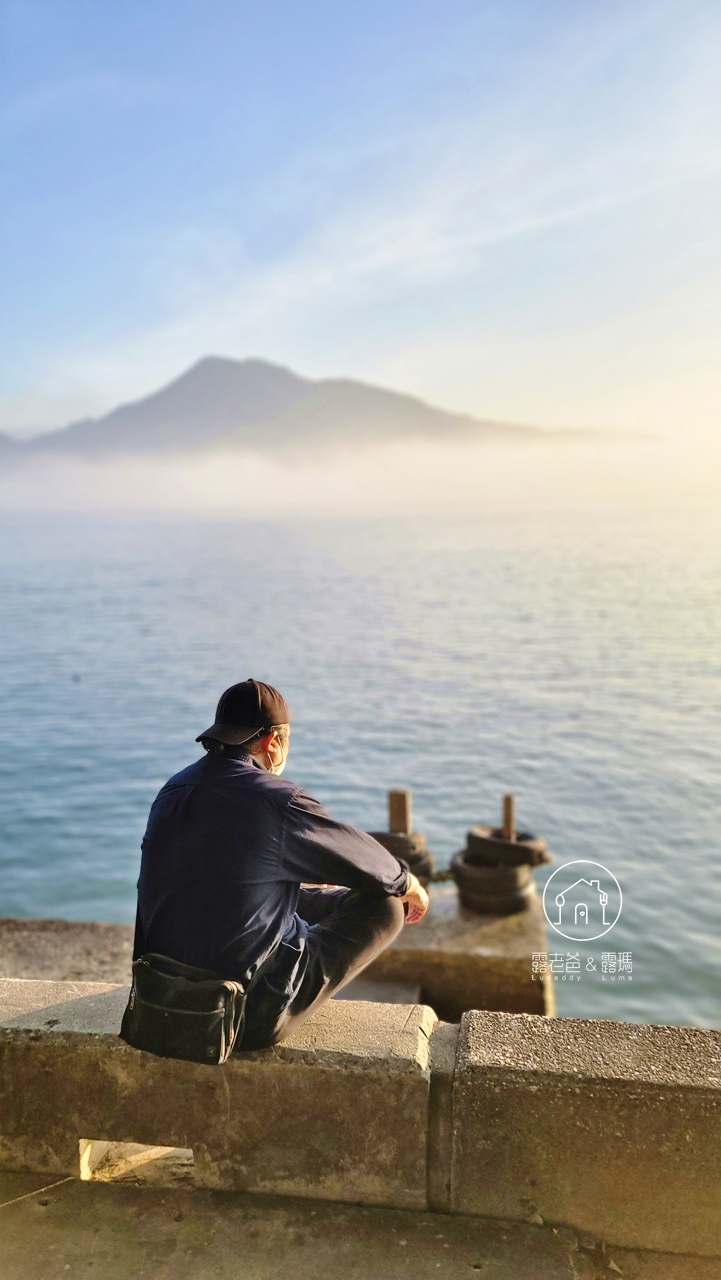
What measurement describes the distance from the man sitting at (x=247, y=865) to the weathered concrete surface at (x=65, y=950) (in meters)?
3.60

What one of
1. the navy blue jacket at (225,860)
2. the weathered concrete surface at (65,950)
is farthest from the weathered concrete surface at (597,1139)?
the weathered concrete surface at (65,950)

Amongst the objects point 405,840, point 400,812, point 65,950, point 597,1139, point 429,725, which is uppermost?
point 597,1139

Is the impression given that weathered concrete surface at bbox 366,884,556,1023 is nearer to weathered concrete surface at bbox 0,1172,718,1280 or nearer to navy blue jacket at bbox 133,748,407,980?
weathered concrete surface at bbox 0,1172,718,1280

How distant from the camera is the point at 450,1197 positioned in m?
3.25

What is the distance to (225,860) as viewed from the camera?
3195 mm

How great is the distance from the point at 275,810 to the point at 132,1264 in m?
1.39

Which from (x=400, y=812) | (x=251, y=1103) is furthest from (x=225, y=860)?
(x=400, y=812)

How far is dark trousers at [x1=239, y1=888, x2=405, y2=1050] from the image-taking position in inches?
129

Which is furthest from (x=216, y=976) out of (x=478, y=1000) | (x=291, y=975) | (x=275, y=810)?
(x=478, y=1000)

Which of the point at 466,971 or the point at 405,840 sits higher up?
the point at 405,840

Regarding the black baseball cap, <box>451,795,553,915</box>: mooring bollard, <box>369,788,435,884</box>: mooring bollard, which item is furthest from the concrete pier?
the black baseball cap

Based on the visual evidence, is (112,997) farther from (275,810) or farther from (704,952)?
(704,952)

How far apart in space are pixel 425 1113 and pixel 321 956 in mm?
673

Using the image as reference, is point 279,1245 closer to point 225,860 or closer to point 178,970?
point 178,970
